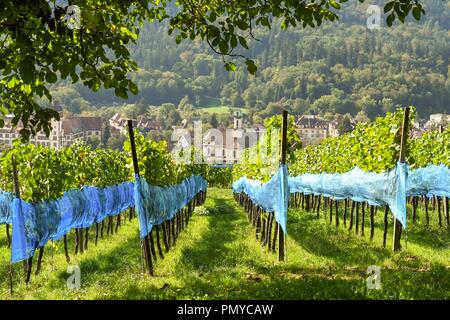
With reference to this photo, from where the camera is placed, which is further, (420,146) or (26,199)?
(420,146)

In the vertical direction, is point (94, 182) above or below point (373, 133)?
below

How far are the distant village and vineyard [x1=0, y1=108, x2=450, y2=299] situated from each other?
91646 millimetres

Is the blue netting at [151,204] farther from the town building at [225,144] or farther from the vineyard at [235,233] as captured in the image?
the town building at [225,144]

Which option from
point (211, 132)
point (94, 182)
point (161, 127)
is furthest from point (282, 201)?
point (161, 127)

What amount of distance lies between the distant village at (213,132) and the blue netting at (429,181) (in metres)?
92.7

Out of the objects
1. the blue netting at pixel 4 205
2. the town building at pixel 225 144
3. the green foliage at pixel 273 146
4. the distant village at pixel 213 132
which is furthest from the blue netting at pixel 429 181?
the town building at pixel 225 144

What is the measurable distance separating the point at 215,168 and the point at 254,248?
61065 mm

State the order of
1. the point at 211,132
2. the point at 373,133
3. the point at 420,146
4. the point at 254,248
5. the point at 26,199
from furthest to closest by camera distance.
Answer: the point at 211,132, the point at 420,146, the point at 373,133, the point at 254,248, the point at 26,199

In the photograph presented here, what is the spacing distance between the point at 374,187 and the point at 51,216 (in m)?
8.29

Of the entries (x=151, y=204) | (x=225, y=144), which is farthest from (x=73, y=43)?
(x=225, y=144)

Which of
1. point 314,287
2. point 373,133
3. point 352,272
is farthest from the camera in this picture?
point 373,133

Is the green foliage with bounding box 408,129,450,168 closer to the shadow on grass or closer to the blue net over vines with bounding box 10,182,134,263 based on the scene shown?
the shadow on grass

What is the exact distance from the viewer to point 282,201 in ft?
36.5

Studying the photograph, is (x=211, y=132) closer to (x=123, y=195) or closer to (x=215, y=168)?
(x=215, y=168)
